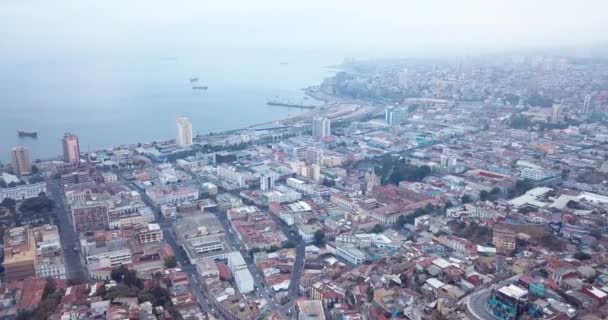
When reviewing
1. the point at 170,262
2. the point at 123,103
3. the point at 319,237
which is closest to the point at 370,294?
the point at 319,237

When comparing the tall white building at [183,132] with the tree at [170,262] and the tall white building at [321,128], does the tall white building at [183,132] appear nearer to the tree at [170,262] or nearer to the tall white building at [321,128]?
the tall white building at [321,128]

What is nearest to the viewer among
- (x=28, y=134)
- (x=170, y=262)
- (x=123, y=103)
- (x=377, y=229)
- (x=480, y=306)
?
(x=480, y=306)

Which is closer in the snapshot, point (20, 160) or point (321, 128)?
point (20, 160)

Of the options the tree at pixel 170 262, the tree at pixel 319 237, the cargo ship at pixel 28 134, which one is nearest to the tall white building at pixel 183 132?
the cargo ship at pixel 28 134

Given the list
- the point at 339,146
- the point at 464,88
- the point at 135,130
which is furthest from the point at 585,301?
the point at 464,88

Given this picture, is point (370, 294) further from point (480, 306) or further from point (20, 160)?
point (20, 160)

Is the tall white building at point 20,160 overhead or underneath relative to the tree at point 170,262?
overhead

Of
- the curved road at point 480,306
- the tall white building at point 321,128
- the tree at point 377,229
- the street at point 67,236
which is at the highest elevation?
the tall white building at point 321,128

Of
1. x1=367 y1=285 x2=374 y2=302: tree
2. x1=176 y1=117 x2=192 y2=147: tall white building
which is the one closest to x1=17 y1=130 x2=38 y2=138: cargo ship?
x1=176 y1=117 x2=192 y2=147: tall white building
